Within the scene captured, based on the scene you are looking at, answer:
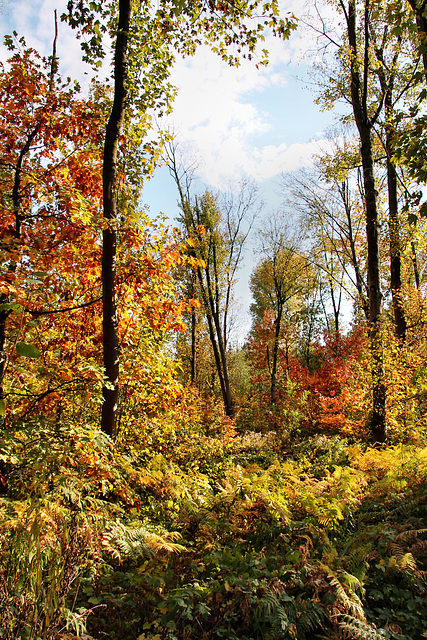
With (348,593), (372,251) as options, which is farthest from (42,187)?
(372,251)

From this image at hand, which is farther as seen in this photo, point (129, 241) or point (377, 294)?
point (377, 294)

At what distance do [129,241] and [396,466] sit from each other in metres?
5.18

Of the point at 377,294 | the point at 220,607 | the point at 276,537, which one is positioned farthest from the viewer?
the point at 377,294

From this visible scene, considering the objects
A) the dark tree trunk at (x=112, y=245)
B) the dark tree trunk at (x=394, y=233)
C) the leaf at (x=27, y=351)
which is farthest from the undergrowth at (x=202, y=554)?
the dark tree trunk at (x=394, y=233)

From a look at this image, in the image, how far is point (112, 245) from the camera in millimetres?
4562

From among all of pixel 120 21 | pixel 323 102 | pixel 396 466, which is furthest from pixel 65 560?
pixel 323 102

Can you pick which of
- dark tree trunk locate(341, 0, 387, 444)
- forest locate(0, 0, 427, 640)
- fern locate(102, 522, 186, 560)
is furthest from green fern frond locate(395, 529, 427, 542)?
dark tree trunk locate(341, 0, 387, 444)

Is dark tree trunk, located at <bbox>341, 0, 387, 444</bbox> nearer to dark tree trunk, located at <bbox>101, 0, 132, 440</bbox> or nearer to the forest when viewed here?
the forest

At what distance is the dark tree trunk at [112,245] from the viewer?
4539 mm

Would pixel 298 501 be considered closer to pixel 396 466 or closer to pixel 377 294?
pixel 396 466

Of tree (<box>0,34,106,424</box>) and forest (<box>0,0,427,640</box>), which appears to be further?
tree (<box>0,34,106,424</box>)

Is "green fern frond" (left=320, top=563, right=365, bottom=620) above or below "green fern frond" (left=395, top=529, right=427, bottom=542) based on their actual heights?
below

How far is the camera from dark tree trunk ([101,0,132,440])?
454 centimetres

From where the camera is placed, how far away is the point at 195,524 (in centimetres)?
425
